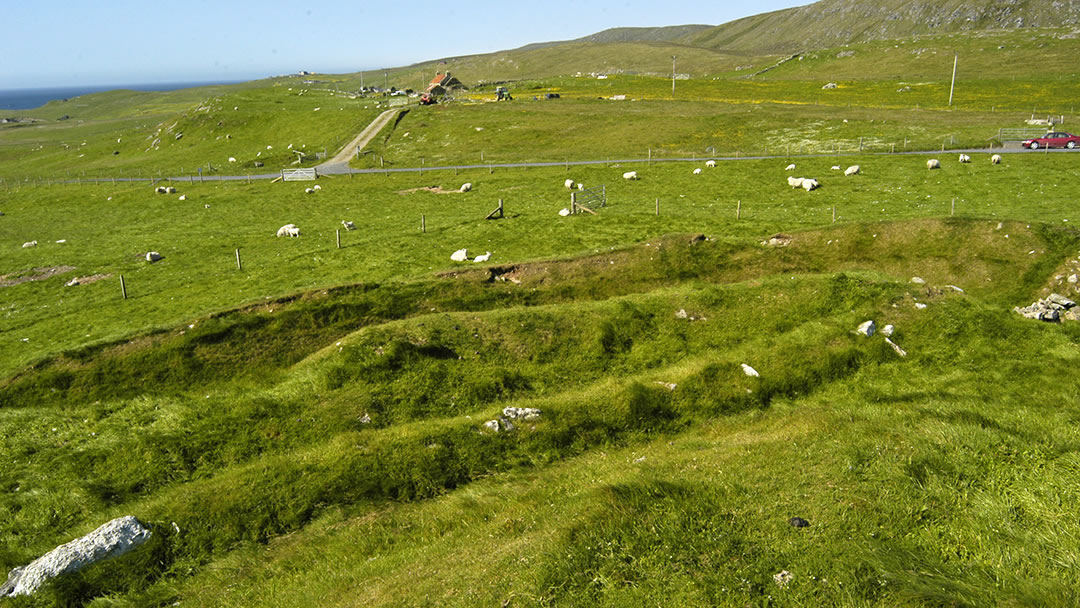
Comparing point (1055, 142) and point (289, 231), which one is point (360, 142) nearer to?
point (289, 231)

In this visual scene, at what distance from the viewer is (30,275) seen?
45.6 m

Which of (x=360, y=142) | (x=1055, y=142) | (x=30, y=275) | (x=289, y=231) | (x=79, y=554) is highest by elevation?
(x=360, y=142)

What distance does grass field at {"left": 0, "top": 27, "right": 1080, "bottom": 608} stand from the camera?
39.3ft

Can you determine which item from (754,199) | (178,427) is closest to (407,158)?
(754,199)

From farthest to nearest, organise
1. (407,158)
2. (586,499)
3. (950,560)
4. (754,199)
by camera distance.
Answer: (407,158), (754,199), (586,499), (950,560)

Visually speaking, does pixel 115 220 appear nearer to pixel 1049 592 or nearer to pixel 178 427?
pixel 178 427

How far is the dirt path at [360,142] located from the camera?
95.2 m

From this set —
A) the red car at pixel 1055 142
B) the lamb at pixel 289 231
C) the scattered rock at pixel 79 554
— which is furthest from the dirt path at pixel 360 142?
the red car at pixel 1055 142

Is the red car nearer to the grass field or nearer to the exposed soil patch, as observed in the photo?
the grass field

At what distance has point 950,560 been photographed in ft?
36.8

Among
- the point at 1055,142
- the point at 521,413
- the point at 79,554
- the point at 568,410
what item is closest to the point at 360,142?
the point at 521,413

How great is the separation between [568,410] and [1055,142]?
79.8 meters

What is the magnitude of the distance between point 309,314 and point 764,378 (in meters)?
22.7

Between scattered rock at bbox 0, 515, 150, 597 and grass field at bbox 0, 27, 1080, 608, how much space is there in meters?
0.42
